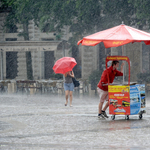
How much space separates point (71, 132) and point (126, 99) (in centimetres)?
252

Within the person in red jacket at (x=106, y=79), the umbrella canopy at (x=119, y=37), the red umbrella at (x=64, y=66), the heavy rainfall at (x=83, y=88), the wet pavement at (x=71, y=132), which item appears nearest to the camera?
the wet pavement at (x=71, y=132)

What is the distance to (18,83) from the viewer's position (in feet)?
83.4

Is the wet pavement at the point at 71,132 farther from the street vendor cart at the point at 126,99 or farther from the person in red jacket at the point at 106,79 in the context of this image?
the person in red jacket at the point at 106,79

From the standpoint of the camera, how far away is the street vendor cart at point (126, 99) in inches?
453

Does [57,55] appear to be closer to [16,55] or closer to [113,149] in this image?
[16,55]

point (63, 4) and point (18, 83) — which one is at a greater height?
point (63, 4)

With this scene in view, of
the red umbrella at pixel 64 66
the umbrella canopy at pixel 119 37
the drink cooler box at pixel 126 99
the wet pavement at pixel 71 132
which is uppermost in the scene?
the umbrella canopy at pixel 119 37

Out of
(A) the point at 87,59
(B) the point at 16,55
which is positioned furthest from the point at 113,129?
(B) the point at 16,55

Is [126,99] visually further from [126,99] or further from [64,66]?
[64,66]

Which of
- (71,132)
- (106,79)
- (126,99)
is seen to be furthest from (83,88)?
(71,132)

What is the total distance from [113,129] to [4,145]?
2.84 metres

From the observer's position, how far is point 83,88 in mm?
24047

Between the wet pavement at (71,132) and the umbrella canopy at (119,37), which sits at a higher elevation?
the umbrella canopy at (119,37)

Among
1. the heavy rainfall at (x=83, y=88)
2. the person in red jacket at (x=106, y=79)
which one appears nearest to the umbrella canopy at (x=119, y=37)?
the heavy rainfall at (x=83, y=88)
